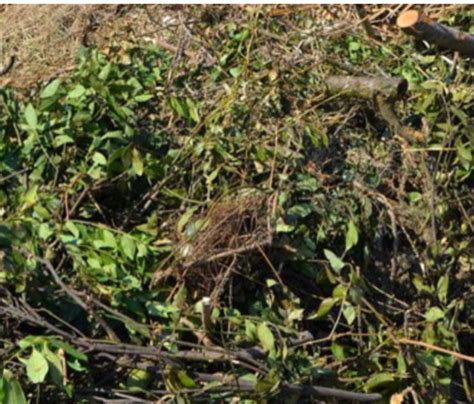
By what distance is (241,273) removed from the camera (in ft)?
10.1

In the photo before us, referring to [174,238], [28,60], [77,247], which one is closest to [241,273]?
[174,238]

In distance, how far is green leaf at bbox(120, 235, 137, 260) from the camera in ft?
9.95

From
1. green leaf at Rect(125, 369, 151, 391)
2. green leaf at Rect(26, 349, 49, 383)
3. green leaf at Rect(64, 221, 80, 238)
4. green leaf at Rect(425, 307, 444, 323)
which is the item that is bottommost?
green leaf at Rect(425, 307, 444, 323)

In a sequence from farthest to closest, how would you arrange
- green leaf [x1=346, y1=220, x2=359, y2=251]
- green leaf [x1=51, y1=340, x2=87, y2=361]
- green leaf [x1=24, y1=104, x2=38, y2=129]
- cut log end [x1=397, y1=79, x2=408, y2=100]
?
cut log end [x1=397, y1=79, x2=408, y2=100], green leaf [x1=24, y1=104, x2=38, y2=129], green leaf [x1=346, y1=220, x2=359, y2=251], green leaf [x1=51, y1=340, x2=87, y2=361]

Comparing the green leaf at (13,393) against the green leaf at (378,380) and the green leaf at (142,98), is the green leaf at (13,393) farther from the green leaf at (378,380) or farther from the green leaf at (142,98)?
the green leaf at (142,98)

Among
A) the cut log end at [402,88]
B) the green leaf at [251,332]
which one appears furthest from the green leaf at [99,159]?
the cut log end at [402,88]

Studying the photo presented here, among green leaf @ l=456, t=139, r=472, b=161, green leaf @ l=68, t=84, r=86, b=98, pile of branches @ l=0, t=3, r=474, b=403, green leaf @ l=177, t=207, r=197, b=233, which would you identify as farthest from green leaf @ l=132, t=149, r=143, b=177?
green leaf @ l=456, t=139, r=472, b=161

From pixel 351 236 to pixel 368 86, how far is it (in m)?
0.69

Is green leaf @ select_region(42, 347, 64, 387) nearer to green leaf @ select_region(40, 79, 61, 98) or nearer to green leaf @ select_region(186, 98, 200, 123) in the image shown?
green leaf @ select_region(40, 79, 61, 98)

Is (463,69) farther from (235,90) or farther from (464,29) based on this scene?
(235,90)

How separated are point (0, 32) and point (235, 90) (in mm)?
1879

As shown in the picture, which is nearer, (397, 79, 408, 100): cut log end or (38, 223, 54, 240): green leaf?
(38, 223, 54, 240): green leaf

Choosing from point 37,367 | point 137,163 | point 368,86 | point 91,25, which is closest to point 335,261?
point 137,163

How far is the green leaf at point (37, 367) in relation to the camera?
252 cm
